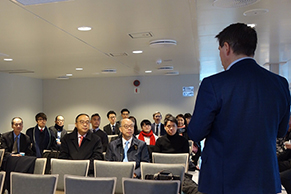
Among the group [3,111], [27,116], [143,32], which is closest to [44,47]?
[143,32]

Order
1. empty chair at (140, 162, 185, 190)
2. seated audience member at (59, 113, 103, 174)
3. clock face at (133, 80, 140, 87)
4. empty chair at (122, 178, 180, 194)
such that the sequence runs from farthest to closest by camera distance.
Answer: clock face at (133, 80, 140, 87) → seated audience member at (59, 113, 103, 174) → empty chair at (140, 162, 185, 190) → empty chair at (122, 178, 180, 194)

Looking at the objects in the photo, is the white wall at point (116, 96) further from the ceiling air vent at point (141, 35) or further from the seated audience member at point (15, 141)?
the ceiling air vent at point (141, 35)

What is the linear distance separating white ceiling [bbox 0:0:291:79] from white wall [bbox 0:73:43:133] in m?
3.33

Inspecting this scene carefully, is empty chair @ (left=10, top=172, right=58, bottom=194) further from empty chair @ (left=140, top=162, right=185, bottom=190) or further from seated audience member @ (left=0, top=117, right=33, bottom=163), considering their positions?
seated audience member @ (left=0, top=117, right=33, bottom=163)

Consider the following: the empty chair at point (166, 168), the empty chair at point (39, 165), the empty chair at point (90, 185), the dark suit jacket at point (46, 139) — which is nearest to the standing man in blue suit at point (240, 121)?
the empty chair at point (90, 185)

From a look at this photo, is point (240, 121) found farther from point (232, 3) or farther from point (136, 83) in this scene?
point (136, 83)

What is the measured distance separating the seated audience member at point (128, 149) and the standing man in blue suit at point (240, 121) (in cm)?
255

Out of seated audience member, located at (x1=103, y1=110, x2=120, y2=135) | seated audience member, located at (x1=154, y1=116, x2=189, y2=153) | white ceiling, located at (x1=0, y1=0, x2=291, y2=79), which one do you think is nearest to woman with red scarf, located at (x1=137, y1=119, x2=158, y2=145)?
seated audience member, located at (x1=154, y1=116, x2=189, y2=153)

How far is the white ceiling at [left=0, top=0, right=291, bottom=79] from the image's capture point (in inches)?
122

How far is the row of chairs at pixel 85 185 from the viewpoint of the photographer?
2320mm

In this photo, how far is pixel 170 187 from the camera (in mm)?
2285

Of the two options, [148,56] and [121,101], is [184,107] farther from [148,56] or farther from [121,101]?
[148,56]

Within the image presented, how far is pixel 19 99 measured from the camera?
9.87 meters

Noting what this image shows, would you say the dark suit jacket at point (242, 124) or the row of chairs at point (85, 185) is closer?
the dark suit jacket at point (242, 124)
